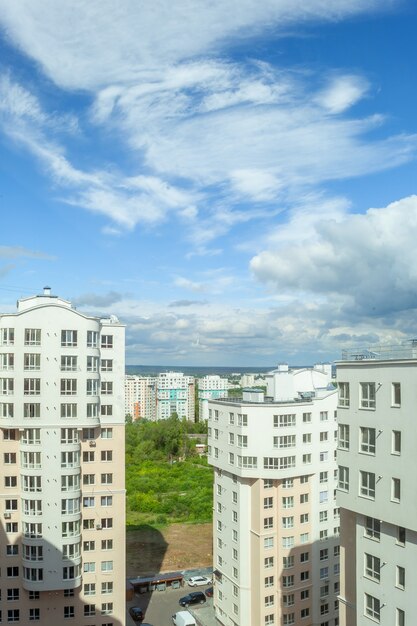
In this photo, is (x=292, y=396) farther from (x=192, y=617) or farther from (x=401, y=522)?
(x=401, y=522)

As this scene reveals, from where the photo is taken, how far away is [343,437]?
14.1 metres

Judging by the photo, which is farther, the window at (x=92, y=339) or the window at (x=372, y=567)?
the window at (x=92, y=339)

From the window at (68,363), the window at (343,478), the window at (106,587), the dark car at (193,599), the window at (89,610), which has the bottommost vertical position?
the dark car at (193,599)

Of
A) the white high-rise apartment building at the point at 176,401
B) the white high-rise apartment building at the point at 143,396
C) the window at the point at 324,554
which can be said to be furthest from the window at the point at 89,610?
the white high-rise apartment building at the point at 143,396

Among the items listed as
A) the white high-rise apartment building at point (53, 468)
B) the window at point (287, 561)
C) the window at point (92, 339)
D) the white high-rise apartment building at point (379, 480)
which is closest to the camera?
the white high-rise apartment building at point (379, 480)

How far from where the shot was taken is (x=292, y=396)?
27297 mm

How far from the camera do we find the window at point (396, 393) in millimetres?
12508

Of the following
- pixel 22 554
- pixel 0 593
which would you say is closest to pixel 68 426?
pixel 22 554

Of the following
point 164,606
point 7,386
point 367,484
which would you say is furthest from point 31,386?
point 164,606

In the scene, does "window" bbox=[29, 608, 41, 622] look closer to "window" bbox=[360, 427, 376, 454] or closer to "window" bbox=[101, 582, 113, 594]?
"window" bbox=[101, 582, 113, 594]

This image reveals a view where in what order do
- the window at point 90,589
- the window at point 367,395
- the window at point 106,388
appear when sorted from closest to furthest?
the window at point 367,395 → the window at point 90,589 → the window at point 106,388

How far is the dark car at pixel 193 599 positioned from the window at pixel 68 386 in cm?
1590

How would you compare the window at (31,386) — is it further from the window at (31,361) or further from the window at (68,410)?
the window at (68,410)

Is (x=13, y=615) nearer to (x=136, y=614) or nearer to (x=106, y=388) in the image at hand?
(x=136, y=614)
